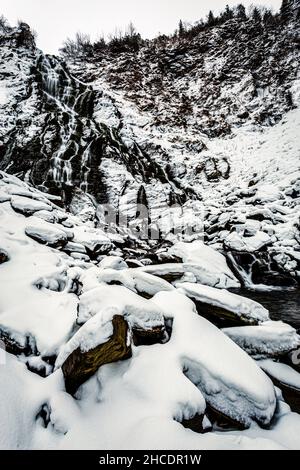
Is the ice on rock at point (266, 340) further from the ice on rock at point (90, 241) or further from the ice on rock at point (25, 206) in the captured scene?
the ice on rock at point (25, 206)

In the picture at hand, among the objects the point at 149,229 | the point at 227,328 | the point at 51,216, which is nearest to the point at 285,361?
the point at 227,328

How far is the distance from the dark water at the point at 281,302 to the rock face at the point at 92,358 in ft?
17.6

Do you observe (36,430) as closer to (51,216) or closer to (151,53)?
(51,216)

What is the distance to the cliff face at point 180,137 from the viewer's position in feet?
50.5

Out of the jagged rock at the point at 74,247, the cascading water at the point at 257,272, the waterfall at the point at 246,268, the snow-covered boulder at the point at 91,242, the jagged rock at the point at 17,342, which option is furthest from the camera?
the waterfall at the point at 246,268

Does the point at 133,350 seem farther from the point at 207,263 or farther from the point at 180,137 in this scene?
the point at 180,137

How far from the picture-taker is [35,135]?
21.2 meters

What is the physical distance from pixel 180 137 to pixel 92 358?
26.1m

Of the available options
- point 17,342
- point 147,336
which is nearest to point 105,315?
point 147,336

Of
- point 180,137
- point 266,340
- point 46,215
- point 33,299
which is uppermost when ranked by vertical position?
point 180,137

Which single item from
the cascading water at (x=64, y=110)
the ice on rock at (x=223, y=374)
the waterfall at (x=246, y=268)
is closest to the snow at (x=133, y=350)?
the ice on rock at (x=223, y=374)

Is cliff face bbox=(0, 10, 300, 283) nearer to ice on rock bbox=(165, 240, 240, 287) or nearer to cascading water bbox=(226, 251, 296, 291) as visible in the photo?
cascading water bbox=(226, 251, 296, 291)

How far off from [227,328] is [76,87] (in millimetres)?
30773

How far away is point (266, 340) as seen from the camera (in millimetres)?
3752
